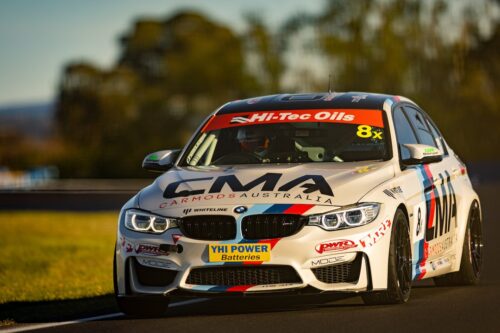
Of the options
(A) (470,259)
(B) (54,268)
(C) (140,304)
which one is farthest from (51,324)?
(B) (54,268)

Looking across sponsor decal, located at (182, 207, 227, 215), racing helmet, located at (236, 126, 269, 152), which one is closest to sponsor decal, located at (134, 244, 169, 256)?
sponsor decal, located at (182, 207, 227, 215)

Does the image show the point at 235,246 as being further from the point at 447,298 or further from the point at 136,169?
the point at 136,169

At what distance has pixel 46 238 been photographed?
2541 cm

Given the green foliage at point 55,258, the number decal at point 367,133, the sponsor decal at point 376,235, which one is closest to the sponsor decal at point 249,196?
the sponsor decal at point 376,235

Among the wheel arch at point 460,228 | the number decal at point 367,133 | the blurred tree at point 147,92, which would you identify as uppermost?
the number decal at point 367,133

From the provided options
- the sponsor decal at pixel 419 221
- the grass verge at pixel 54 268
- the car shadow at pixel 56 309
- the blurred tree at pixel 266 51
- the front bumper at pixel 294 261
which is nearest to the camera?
the front bumper at pixel 294 261

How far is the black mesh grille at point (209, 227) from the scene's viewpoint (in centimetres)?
900

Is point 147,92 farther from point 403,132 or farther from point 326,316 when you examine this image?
point 326,316

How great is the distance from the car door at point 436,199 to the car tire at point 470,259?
12.4 inches

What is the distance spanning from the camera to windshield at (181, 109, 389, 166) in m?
10.3

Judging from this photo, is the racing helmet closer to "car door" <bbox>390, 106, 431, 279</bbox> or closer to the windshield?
the windshield

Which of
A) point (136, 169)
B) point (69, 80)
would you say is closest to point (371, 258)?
point (136, 169)

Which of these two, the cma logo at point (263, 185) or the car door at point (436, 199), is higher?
the cma logo at point (263, 185)

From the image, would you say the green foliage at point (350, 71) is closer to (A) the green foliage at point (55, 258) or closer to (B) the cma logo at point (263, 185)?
(A) the green foliage at point (55, 258)
